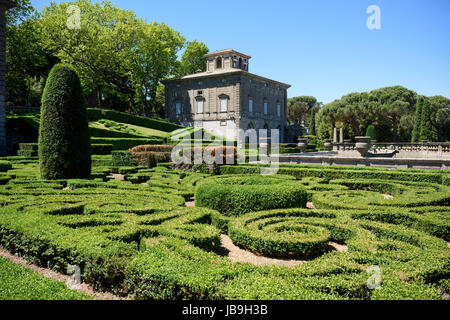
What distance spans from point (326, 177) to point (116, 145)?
16294 mm

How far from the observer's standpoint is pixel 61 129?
10.0 meters

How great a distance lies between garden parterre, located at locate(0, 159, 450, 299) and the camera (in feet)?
11.0

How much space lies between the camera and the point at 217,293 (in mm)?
3094

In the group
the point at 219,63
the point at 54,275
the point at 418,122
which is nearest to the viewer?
the point at 54,275

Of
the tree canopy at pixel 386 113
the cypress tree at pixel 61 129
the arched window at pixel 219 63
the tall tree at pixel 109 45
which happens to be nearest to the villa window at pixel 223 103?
the arched window at pixel 219 63

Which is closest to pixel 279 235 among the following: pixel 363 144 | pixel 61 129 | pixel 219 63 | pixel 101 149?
pixel 61 129

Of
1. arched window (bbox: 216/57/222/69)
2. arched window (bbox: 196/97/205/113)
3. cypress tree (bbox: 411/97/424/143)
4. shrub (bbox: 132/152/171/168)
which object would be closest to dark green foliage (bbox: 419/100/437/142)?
cypress tree (bbox: 411/97/424/143)

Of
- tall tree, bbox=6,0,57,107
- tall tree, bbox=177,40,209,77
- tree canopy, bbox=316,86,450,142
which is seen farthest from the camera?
tall tree, bbox=177,40,209,77

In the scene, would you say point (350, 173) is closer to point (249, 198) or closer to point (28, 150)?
point (249, 198)

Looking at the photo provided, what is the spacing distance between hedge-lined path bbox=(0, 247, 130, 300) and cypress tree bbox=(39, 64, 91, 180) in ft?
17.3

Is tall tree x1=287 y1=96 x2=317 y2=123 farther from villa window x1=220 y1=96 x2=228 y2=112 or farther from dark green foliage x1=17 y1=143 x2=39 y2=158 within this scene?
dark green foliage x1=17 y1=143 x2=39 y2=158

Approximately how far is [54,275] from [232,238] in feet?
9.08

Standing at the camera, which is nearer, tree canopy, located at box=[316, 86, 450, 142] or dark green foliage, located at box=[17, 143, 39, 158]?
dark green foliage, located at box=[17, 143, 39, 158]

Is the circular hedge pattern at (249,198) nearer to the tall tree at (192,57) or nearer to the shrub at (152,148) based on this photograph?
the shrub at (152,148)
